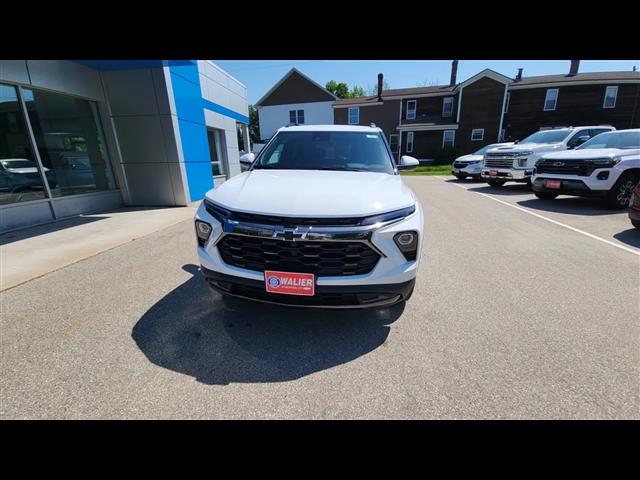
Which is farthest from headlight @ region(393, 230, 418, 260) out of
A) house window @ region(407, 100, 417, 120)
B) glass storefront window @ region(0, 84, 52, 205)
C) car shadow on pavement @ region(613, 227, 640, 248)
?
house window @ region(407, 100, 417, 120)

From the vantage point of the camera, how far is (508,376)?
6.67 feet

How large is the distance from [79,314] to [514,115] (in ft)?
108

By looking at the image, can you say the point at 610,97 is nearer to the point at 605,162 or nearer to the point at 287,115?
the point at 605,162

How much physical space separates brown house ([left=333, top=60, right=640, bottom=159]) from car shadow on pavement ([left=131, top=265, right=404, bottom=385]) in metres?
28.4

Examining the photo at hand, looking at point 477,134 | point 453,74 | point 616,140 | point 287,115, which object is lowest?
point 616,140

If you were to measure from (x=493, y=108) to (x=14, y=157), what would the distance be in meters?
31.4

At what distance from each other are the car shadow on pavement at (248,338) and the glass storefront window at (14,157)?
20.5ft

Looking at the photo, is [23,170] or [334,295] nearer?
[334,295]

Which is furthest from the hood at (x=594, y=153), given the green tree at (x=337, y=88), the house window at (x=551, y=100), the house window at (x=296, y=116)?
the green tree at (x=337, y=88)

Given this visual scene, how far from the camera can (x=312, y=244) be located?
2.06 metres

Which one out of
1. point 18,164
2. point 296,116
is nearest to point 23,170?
point 18,164

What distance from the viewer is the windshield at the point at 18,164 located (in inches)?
248
